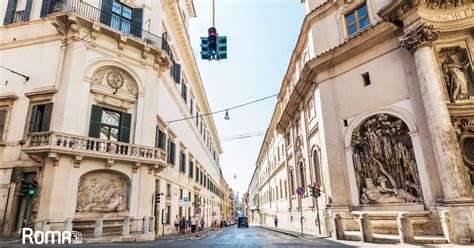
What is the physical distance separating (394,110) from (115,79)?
1399cm

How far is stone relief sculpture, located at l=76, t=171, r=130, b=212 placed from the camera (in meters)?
12.1

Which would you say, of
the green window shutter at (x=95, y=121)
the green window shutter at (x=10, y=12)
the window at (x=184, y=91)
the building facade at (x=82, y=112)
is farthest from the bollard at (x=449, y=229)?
the green window shutter at (x=10, y=12)

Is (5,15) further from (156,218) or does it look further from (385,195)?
(385,195)

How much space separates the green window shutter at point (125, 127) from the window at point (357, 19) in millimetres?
13304

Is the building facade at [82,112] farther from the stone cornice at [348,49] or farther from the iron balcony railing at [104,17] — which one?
the stone cornice at [348,49]

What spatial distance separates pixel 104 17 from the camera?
49.0 feet

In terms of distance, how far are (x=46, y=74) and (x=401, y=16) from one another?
1716cm

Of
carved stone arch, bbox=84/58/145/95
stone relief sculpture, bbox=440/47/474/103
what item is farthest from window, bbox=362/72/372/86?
carved stone arch, bbox=84/58/145/95

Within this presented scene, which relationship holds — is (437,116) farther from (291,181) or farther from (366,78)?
(291,181)

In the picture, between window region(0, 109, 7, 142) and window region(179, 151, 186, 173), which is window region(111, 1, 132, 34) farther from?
window region(179, 151, 186, 173)

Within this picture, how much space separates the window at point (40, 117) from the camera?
12.6 m

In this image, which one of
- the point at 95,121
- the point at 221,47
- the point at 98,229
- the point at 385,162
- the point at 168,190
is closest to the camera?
the point at 221,47

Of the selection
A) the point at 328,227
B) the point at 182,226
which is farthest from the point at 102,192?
the point at 328,227

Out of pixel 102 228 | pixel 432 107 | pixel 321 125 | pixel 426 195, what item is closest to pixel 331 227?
pixel 426 195
